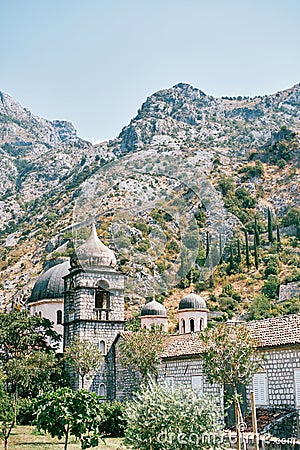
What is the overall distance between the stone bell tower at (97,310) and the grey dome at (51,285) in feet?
15.6

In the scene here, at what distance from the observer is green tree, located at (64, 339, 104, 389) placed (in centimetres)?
3341

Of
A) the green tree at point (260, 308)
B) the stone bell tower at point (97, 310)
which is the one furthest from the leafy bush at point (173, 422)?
the green tree at point (260, 308)

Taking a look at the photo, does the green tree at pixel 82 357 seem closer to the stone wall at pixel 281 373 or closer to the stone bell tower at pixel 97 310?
the stone bell tower at pixel 97 310

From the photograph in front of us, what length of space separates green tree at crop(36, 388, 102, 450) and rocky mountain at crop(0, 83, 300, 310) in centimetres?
382

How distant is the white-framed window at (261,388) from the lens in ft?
73.8

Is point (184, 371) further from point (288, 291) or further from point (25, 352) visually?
point (288, 291)

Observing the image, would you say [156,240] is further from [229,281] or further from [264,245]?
[264,245]

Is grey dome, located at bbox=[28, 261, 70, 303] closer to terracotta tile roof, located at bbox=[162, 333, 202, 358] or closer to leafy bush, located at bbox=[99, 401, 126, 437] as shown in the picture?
terracotta tile roof, located at bbox=[162, 333, 202, 358]

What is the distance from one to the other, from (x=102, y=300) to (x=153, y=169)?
1092 inches

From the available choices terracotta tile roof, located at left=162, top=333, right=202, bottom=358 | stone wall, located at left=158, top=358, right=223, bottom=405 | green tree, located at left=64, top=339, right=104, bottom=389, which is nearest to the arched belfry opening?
green tree, located at left=64, top=339, right=104, bottom=389

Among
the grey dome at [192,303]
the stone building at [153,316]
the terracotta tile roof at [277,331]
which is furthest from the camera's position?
the grey dome at [192,303]

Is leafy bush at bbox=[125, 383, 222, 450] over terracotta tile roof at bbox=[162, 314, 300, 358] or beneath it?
beneath

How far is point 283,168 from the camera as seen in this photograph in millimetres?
105938

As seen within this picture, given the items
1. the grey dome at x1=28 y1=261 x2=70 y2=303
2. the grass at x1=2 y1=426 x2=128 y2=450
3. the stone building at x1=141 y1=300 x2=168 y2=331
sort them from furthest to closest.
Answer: the grey dome at x1=28 y1=261 x2=70 y2=303
the stone building at x1=141 y1=300 x2=168 y2=331
the grass at x1=2 y1=426 x2=128 y2=450
